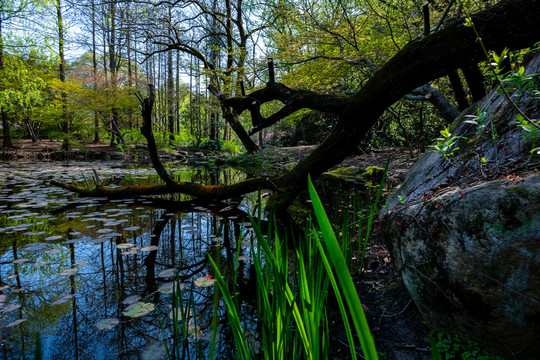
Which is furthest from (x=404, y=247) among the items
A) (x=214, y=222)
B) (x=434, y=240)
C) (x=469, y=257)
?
(x=214, y=222)

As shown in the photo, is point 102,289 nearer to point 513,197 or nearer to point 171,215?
point 171,215

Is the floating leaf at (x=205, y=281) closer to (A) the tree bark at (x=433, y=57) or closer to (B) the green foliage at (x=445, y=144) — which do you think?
(A) the tree bark at (x=433, y=57)

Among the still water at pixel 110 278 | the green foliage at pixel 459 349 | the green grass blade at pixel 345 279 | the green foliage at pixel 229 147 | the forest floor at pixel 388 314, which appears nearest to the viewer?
the green grass blade at pixel 345 279

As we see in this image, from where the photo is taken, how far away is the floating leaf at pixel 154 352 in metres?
1.23

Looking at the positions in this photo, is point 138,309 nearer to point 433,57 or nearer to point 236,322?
point 236,322

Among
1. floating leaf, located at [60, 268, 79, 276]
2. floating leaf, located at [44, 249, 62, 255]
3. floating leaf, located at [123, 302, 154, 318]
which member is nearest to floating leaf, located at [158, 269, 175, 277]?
floating leaf, located at [123, 302, 154, 318]

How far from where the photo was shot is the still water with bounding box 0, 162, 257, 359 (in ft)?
4.35

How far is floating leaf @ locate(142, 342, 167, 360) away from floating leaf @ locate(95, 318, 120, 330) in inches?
11.8

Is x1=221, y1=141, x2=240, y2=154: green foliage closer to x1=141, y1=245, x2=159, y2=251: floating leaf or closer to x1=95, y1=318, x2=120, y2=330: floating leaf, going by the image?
x1=141, y1=245, x2=159, y2=251: floating leaf

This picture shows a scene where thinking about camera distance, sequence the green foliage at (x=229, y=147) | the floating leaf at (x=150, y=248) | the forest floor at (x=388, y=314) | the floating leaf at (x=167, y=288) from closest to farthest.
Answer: the forest floor at (x=388, y=314)
the floating leaf at (x=167, y=288)
the floating leaf at (x=150, y=248)
the green foliage at (x=229, y=147)

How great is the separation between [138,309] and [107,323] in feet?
0.53

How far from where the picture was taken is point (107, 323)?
1447mm

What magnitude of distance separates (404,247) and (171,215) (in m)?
3.23

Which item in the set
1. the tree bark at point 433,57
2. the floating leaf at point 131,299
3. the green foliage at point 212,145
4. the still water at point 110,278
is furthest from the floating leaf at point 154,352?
the green foliage at point 212,145
